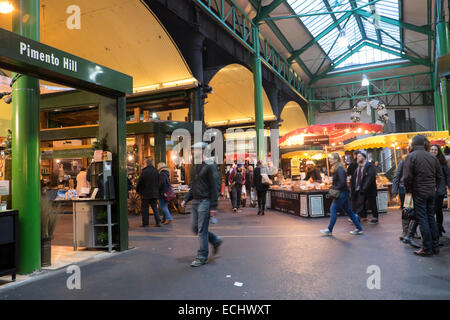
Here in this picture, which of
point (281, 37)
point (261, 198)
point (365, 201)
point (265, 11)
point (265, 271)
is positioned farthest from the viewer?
point (281, 37)

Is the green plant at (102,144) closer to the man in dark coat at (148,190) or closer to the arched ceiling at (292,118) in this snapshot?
the man in dark coat at (148,190)

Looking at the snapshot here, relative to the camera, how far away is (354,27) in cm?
2241

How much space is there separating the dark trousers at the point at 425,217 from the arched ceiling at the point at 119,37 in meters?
9.01

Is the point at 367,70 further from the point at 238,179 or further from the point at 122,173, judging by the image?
the point at 122,173

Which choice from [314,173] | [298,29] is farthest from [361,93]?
[314,173]

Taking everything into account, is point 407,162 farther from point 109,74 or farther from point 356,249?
point 109,74

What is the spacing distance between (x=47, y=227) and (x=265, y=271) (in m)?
3.26

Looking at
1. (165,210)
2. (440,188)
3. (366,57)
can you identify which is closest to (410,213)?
(440,188)

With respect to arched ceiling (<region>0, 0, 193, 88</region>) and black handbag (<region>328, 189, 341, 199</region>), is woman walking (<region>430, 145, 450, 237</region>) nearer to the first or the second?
black handbag (<region>328, 189, 341, 199</region>)

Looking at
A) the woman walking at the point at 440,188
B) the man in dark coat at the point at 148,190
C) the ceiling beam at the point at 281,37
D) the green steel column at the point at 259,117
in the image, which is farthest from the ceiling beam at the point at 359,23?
the man in dark coat at the point at 148,190

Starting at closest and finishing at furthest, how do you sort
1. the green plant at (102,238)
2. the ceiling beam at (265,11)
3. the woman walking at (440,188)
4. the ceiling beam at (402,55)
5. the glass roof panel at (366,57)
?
the woman walking at (440,188)
the green plant at (102,238)
the ceiling beam at (265,11)
the ceiling beam at (402,55)
the glass roof panel at (366,57)

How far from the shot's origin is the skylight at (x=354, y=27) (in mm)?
17234

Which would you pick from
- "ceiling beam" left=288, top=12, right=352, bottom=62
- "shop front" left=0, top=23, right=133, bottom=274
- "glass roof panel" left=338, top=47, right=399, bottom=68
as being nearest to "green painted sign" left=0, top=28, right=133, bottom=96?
"shop front" left=0, top=23, right=133, bottom=274

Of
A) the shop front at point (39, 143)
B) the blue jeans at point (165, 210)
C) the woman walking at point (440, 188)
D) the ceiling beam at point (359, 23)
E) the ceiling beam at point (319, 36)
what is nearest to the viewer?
the shop front at point (39, 143)
